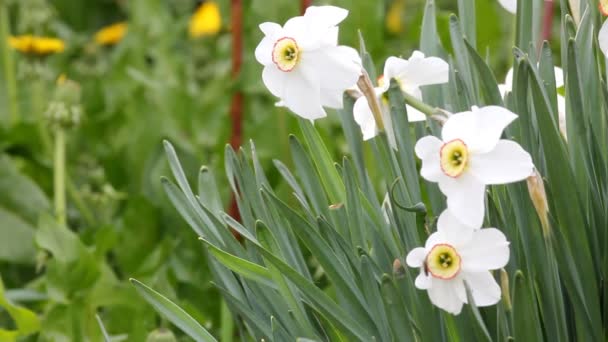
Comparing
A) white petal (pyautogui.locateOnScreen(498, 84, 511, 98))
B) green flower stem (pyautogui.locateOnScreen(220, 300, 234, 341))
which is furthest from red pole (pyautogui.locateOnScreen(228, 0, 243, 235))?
white petal (pyautogui.locateOnScreen(498, 84, 511, 98))

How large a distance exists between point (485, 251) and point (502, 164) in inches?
2.8

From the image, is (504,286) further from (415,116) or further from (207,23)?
(207,23)

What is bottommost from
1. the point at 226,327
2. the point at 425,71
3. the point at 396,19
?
the point at 226,327

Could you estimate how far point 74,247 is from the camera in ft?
4.99

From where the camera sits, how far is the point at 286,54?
84 centimetres

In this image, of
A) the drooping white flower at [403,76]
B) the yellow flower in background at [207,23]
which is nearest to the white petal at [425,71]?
the drooping white flower at [403,76]

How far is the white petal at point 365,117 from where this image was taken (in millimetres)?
914

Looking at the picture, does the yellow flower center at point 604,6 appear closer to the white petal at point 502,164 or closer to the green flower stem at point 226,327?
the white petal at point 502,164

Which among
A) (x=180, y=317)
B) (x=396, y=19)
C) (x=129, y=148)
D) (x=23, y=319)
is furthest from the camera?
(x=396, y=19)

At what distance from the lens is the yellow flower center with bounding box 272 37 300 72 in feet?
2.75

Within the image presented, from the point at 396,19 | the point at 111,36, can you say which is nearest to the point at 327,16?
the point at 111,36

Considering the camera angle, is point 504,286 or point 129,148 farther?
point 129,148

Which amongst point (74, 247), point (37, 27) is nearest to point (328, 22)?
point (74, 247)

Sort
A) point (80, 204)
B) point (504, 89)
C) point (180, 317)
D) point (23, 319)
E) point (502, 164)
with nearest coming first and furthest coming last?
point (502, 164)
point (180, 317)
point (504, 89)
point (23, 319)
point (80, 204)
